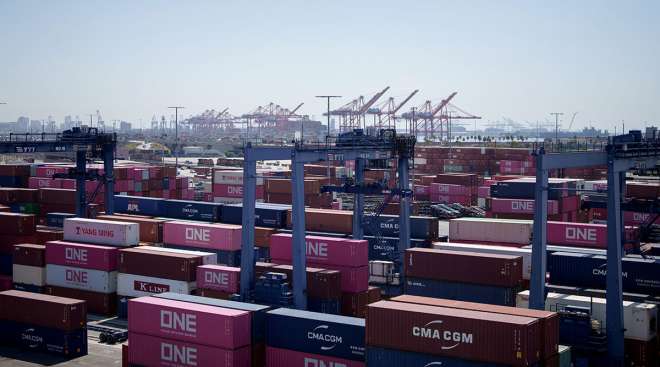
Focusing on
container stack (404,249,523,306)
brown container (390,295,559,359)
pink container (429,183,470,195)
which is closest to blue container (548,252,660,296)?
container stack (404,249,523,306)

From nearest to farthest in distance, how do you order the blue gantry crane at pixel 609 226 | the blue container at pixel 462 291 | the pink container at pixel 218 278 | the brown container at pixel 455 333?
the brown container at pixel 455 333 < the blue gantry crane at pixel 609 226 < the blue container at pixel 462 291 < the pink container at pixel 218 278

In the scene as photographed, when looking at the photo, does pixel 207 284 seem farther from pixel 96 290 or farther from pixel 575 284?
pixel 575 284

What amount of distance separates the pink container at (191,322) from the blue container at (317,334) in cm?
100

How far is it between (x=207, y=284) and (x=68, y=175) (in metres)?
17.8

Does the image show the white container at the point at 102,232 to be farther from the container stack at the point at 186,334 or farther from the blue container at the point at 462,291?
the blue container at the point at 462,291

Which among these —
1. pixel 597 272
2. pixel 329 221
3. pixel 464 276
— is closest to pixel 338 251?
pixel 464 276

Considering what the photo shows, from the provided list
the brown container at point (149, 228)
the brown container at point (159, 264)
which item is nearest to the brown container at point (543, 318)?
the brown container at point (159, 264)

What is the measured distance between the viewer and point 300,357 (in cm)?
2486

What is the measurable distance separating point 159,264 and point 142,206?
17.3 m

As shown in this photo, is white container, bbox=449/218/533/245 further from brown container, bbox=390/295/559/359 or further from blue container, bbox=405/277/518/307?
brown container, bbox=390/295/559/359

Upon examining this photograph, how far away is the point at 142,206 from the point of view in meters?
52.3

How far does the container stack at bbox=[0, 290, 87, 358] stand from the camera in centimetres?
3183

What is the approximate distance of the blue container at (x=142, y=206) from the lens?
51.8 m

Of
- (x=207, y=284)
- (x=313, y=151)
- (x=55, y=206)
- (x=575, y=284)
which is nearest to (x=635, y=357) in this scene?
(x=575, y=284)
